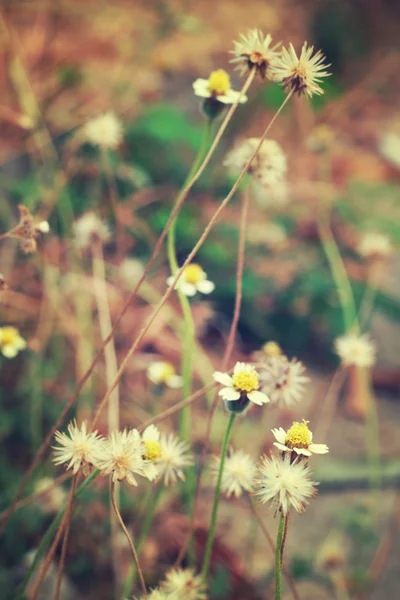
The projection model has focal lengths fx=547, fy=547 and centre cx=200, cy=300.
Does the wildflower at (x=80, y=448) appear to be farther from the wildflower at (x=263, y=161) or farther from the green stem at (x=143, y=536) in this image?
the wildflower at (x=263, y=161)

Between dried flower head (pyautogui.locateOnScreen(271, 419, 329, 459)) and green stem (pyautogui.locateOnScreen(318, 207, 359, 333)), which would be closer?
dried flower head (pyautogui.locateOnScreen(271, 419, 329, 459))

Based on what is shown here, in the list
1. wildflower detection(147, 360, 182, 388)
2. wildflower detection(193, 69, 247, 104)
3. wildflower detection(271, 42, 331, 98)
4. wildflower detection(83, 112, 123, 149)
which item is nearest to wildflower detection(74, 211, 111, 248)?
wildflower detection(83, 112, 123, 149)

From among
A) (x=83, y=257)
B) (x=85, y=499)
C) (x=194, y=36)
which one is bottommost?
(x=85, y=499)

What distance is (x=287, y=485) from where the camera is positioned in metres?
0.41

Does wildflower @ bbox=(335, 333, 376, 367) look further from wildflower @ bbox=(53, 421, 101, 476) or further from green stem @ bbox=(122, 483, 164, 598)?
wildflower @ bbox=(53, 421, 101, 476)

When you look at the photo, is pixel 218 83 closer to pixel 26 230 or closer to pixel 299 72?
pixel 299 72

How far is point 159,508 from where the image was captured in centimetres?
88

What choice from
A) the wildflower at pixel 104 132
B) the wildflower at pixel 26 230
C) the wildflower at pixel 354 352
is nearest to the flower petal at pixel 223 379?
the wildflower at pixel 26 230

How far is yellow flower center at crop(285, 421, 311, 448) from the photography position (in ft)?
1.36

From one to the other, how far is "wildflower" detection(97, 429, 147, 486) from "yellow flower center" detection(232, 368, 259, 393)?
97 mm

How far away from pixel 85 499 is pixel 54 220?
70cm

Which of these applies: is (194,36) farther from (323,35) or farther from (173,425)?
(173,425)

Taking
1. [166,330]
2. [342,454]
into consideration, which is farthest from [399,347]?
[166,330]

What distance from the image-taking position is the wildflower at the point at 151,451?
17.5 inches
